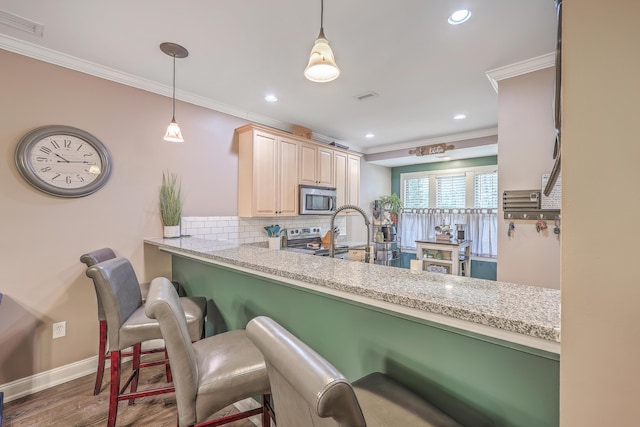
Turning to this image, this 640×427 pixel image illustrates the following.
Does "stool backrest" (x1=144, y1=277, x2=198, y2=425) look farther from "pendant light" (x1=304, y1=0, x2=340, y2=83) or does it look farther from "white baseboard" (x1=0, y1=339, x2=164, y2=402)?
"white baseboard" (x1=0, y1=339, x2=164, y2=402)

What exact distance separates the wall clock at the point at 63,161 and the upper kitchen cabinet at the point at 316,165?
2.22m

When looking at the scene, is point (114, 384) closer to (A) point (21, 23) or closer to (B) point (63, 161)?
(B) point (63, 161)

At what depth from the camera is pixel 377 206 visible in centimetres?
535

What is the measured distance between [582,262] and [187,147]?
3250 mm

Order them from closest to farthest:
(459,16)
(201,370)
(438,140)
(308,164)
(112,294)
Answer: (201,370)
(112,294)
(459,16)
(308,164)
(438,140)

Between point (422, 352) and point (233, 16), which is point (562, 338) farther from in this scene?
point (233, 16)

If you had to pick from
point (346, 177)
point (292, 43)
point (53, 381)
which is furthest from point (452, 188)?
point (53, 381)

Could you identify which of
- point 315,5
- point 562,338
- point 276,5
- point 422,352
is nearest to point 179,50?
point 276,5

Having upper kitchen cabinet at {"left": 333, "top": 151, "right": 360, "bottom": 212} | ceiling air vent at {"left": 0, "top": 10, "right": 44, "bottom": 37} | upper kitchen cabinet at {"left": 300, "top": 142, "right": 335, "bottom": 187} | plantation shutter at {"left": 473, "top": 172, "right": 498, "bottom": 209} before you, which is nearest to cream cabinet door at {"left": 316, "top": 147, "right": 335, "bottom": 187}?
upper kitchen cabinet at {"left": 300, "top": 142, "right": 335, "bottom": 187}

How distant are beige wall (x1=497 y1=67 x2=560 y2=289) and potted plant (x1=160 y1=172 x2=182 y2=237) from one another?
120 inches

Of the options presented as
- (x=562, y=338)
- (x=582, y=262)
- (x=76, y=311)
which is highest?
(x=582, y=262)

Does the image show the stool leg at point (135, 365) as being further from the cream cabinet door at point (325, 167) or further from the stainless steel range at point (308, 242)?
the cream cabinet door at point (325, 167)

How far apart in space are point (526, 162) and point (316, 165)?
254cm

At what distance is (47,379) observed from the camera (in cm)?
218
